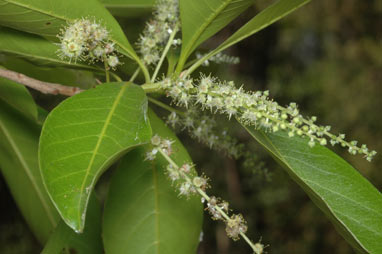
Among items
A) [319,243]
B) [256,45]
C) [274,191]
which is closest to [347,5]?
[256,45]

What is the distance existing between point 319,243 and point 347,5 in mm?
2639

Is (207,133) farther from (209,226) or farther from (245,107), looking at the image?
(209,226)

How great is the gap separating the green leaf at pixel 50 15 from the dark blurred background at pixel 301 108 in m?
3.32

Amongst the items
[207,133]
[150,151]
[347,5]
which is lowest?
[150,151]

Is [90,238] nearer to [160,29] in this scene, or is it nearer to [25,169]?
[25,169]

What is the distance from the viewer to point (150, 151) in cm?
131

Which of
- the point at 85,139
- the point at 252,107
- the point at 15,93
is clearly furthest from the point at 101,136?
the point at 15,93

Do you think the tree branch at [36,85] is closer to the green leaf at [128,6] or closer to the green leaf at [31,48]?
the green leaf at [31,48]

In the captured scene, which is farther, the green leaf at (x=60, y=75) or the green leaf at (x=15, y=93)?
the green leaf at (x=60, y=75)

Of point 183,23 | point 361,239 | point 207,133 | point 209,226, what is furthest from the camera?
point 209,226

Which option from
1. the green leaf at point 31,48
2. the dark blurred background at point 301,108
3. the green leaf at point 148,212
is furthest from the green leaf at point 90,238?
the dark blurred background at point 301,108

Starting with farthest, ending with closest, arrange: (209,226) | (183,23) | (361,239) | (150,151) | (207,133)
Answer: (209,226), (207,133), (150,151), (183,23), (361,239)

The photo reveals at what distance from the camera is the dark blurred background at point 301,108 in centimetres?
460

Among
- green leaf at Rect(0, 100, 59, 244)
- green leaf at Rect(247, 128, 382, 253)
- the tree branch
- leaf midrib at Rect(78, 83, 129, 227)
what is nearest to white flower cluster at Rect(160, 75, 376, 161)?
green leaf at Rect(247, 128, 382, 253)
